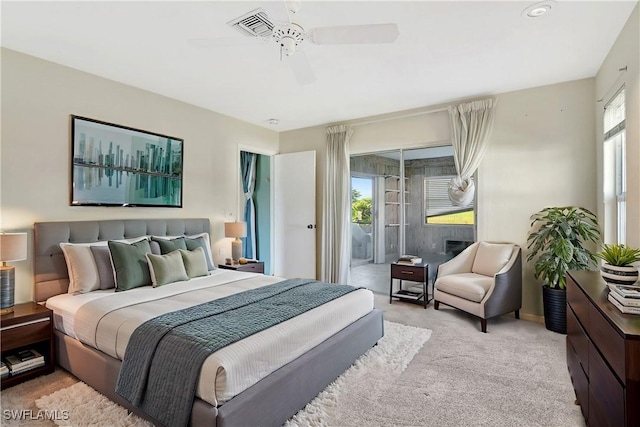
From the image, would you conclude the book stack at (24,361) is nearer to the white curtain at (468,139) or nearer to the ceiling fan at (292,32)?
the ceiling fan at (292,32)

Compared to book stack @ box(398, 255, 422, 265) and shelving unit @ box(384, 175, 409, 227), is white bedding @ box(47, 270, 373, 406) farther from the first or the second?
shelving unit @ box(384, 175, 409, 227)

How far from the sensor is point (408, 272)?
4.23m

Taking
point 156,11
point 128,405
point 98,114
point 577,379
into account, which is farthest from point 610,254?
point 98,114

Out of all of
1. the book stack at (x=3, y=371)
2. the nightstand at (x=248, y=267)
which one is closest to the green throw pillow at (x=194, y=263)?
the nightstand at (x=248, y=267)

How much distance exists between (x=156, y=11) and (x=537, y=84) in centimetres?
378

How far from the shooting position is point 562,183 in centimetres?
356

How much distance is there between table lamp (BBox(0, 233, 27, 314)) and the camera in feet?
7.92

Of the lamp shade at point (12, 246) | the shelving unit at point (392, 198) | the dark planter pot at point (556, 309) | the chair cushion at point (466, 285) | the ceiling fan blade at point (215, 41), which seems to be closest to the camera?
the ceiling fan blade at point (215, 41)

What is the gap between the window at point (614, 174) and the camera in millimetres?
2789

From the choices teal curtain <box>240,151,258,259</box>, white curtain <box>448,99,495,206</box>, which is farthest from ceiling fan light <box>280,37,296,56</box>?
teal curtain <box>240,151,258,259</box>

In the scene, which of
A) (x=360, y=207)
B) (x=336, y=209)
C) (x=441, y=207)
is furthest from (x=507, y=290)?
(x=336, y=209)

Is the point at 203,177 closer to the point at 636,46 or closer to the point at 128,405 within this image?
the point at 128,405

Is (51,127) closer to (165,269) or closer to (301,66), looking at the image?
(165,269)

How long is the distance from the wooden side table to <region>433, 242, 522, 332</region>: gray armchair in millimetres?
174
